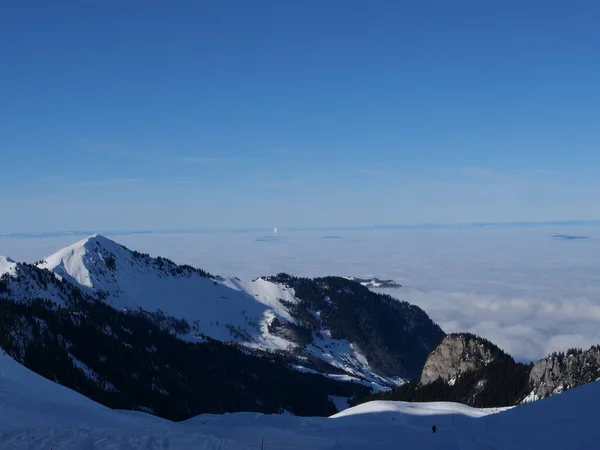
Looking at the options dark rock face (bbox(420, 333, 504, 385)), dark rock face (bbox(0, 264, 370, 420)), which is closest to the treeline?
dark rock face (bbox(0, 264, 370, 420))

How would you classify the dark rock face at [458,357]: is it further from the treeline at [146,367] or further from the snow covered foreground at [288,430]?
the snow covered foreground at [288,430]

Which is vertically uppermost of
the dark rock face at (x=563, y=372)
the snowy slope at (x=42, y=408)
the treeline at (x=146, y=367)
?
the snowy slope at (x=42, y=408)

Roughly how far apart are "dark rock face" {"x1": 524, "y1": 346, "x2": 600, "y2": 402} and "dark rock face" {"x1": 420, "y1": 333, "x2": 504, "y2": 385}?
83.1ft

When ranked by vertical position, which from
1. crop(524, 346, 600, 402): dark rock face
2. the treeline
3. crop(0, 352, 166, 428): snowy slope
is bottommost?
the treeline

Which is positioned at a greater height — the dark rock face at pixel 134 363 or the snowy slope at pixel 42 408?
the snowy slope at pixel 42 408

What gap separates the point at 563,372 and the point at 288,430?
2537 inches

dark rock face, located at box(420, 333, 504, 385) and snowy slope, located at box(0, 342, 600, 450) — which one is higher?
snowy slope, located at box(0, 342, 600, 450)

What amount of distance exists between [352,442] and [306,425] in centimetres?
1013

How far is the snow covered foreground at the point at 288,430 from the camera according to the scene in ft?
83.6

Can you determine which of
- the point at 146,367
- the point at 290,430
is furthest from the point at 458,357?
the point at 290,430

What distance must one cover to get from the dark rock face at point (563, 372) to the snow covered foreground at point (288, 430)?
4663 cm

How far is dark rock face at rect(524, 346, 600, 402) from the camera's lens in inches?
3172

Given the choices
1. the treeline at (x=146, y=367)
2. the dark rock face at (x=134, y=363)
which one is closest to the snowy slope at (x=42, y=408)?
the treeline at (x=146, y=367)

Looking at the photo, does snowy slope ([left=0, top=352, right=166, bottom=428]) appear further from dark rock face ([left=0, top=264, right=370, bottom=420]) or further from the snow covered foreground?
dark rock face ([left=0, top=264, right=370, bottom=420])
